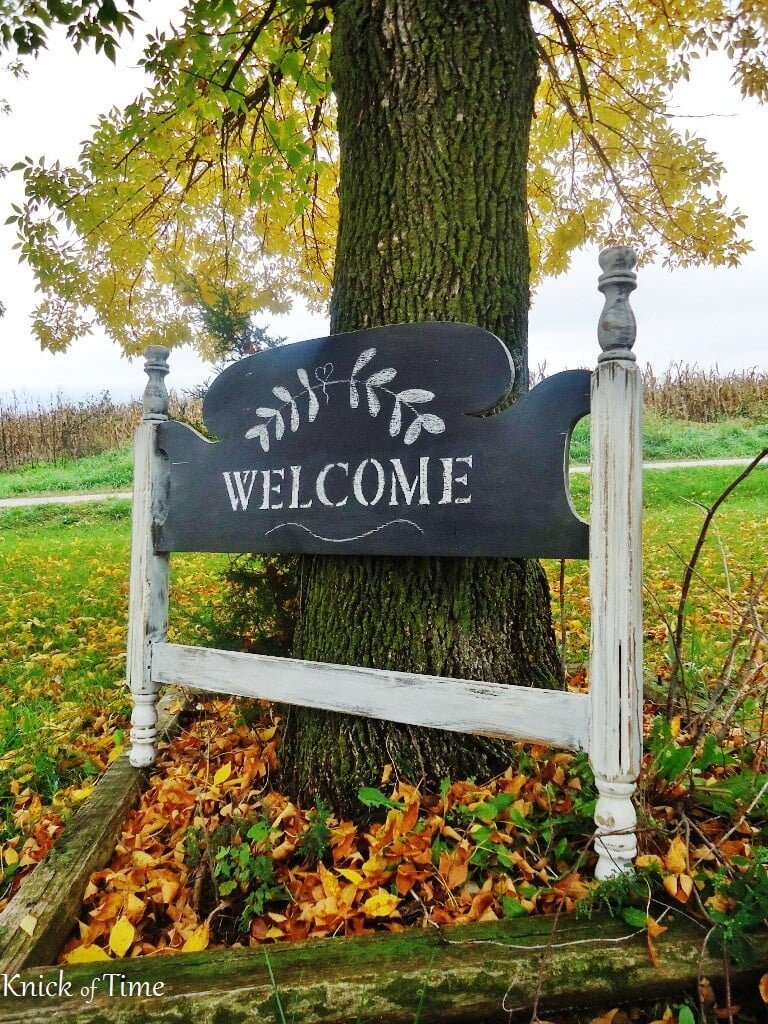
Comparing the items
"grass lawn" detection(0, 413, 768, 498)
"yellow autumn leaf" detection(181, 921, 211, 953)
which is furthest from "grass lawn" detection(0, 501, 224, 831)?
"grass lawn" detection(0, 413, 768, 498)

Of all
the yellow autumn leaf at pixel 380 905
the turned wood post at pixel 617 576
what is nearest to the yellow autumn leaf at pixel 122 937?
the yellow autumn leaf at pixel 380 905

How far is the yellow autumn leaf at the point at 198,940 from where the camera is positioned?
1620 millimetres

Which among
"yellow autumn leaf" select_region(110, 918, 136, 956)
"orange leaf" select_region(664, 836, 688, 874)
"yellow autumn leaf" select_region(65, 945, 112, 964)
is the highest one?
"orange leaf" select_region(664, 836, 688, 874)

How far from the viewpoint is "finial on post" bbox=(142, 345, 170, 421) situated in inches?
94.3

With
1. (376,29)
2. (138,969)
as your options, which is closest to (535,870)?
(138,969)

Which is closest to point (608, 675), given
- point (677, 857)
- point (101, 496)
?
point (677, 857)

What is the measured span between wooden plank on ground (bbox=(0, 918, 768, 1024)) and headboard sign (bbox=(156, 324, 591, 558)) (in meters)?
0.88

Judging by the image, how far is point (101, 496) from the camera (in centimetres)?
1227

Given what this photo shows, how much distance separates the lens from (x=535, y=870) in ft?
5.56

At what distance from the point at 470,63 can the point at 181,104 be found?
189 cm

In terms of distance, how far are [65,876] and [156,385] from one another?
1689 millimetres

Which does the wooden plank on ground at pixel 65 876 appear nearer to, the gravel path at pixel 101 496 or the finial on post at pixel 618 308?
the finial on post at pixel 618 308

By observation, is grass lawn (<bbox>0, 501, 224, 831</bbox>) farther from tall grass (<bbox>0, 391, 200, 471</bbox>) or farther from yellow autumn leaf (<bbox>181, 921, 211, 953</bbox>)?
tall grass (<bbox>0, 391, 200, 471</bbox>)

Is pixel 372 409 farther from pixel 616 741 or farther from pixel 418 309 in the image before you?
pixel 616 741
